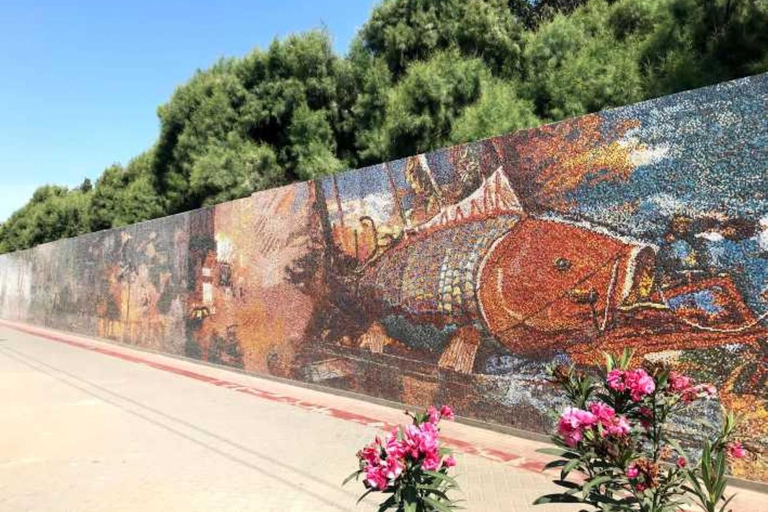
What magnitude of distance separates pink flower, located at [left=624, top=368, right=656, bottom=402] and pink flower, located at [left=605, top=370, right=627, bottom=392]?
16mm

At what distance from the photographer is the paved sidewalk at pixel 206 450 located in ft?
15.2

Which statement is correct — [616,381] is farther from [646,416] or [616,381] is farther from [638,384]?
[646,416]

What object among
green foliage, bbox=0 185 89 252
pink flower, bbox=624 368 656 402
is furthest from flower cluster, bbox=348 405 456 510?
green foliage, bbox=0 185 89 252

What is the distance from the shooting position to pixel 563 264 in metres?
5.99

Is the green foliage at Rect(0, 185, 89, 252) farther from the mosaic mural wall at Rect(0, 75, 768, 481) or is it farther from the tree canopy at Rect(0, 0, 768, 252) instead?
the mosaic mural wall at Rect(0, 75, 768, 481)

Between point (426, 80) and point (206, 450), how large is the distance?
10.4 m

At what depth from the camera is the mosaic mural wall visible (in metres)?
4.80

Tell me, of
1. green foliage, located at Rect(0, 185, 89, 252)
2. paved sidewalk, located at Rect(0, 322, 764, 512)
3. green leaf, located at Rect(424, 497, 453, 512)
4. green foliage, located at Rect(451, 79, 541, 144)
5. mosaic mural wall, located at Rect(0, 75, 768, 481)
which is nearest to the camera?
green leaf, located at Rect(424, 497, 453, 512)

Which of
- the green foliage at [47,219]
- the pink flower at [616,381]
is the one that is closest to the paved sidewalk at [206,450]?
the pink flower at [616,381]

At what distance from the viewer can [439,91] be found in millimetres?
13820

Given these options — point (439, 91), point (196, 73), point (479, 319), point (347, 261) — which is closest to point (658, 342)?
point (479, 319)

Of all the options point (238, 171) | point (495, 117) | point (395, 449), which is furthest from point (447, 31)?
point (395, 449)

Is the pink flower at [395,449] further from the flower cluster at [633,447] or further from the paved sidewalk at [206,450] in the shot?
the paved sidewalk at [206,450]

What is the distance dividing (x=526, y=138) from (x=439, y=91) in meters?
7.83
